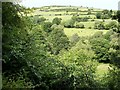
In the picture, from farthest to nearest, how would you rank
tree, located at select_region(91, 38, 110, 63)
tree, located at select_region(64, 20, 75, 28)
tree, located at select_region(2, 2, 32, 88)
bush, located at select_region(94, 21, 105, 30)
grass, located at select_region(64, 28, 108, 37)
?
tree, located at select_region(64, 20, 75, 28), bush, located at select_region(94, 21, 105, 30), grass, located at select_region(64, 28, 108, 37), tree, located at select_region(91, 38, 110, 63), tree, located at select_region(2, 2, 32, 88)

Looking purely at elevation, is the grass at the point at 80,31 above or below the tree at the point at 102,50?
above

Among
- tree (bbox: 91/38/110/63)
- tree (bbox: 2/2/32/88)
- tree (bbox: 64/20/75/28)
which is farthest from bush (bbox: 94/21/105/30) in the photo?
tree (bbox: 2/2/32/88)

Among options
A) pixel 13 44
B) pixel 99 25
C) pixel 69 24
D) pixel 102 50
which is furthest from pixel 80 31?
pixel 13 44

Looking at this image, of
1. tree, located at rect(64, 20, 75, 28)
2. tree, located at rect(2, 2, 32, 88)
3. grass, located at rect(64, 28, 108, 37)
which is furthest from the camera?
tree, located at rect(64, 20, 75, 28)

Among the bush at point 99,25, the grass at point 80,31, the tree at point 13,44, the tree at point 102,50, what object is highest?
the tree at point 13,44

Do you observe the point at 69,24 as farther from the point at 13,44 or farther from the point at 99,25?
the point at 13,44

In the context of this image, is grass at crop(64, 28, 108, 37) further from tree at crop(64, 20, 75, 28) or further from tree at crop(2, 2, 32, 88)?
tree at crop(2, 2, 32, 88)

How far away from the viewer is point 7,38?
14734 millimetres

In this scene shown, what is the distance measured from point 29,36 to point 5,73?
388cm

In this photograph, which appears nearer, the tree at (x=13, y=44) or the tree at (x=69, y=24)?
the tree at (x=13, y=44)

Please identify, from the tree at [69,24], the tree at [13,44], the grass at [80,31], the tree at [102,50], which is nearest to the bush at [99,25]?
the grass at [80,31]

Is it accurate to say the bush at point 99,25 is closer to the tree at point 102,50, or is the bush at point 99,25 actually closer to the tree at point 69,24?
the tree at point 69,24

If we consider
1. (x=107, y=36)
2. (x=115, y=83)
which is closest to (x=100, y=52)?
(x=107, y=36)

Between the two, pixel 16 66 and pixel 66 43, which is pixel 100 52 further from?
pixel 16 66
